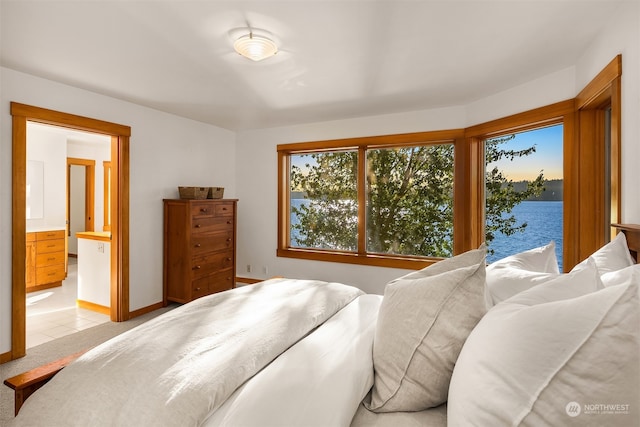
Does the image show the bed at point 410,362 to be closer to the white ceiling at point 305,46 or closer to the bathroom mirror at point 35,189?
the white ceiling at point 305,46

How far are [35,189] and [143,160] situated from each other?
284 cm

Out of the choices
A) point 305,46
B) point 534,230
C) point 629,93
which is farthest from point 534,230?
point 305,46

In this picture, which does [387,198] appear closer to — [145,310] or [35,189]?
[145,310]

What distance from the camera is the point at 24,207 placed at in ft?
9.69

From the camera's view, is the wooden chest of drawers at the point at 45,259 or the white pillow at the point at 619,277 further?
the wooden chest of drawers at the point at 45,259

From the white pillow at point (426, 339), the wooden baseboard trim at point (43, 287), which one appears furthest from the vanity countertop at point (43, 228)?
the white pillow at point (426, 339)

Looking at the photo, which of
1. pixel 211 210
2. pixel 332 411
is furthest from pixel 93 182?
pixel 332 411

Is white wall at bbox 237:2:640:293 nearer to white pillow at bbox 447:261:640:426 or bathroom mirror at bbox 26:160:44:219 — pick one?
white pillow at bbox 447:261:640:426

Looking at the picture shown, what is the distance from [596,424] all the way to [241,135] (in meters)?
5.35

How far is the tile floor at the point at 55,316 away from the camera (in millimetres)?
3406

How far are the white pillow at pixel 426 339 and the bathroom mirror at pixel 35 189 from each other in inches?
252

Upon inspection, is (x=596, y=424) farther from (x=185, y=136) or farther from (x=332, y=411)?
(x=185, y=136)

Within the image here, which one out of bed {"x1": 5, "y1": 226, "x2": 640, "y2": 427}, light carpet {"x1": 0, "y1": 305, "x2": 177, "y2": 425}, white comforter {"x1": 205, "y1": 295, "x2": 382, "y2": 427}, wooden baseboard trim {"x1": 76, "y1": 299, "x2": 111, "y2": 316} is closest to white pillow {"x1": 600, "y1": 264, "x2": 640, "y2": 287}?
bed {"x1": 5, "y1": 226, "x2": 640, "y2": 427}

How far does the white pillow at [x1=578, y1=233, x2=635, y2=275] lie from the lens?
1.39 meters
